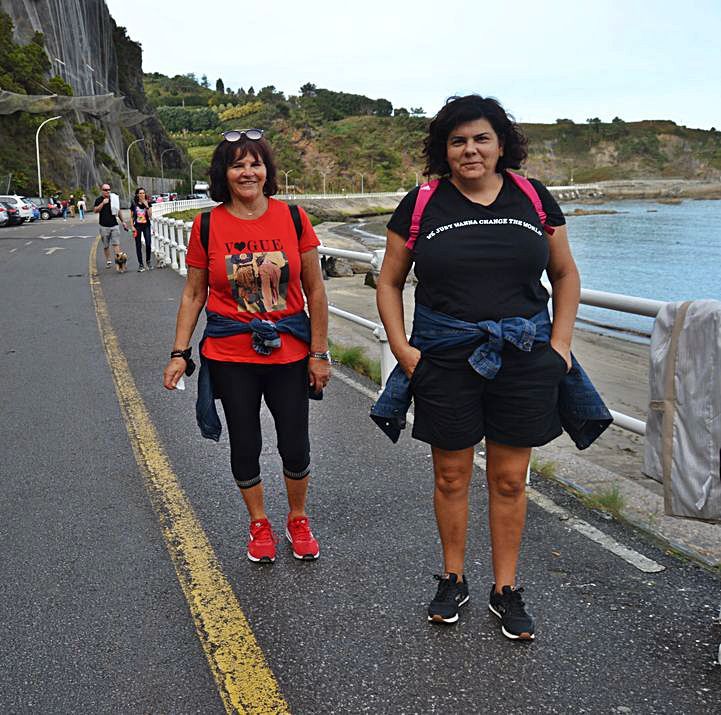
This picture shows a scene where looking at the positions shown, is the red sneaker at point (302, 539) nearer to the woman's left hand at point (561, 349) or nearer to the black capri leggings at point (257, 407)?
the black capri leggings at point (257, 407)

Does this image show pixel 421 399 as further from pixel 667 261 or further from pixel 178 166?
pixel 178 166

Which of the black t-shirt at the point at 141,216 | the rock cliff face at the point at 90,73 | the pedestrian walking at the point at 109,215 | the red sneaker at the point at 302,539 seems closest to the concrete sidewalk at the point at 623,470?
the red sneaker at the point at 302,539

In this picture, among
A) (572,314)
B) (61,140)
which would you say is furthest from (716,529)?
(61,140)

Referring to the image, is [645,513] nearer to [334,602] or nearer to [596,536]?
[596,536]

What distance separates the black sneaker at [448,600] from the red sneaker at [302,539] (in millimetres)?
758

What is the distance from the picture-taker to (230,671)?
2979 mm

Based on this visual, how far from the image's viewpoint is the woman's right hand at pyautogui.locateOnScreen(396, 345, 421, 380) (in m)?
3.12

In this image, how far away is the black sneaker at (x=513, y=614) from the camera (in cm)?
316

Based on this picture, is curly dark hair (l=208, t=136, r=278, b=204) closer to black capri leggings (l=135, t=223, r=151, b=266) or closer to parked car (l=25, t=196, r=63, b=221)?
black capri leggings (l=135, t=223, r=151, b=266)

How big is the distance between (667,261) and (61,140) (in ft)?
168

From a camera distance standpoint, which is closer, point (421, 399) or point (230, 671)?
point (230, 671)

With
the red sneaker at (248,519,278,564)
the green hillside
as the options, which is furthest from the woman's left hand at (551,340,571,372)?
the green hillside

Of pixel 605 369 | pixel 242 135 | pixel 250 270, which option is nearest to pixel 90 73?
pixel 605 369

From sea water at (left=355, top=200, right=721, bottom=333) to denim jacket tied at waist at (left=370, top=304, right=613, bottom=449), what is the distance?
16.3 metres
